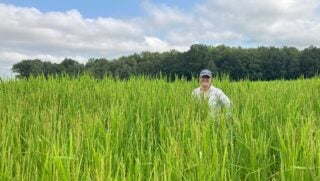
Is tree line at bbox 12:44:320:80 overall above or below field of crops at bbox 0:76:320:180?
above

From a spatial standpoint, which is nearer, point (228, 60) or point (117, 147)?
point (117, 147)

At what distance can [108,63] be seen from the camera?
144ft

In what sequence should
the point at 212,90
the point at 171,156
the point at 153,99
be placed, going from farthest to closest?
1. the point at 212,90
2. the point at 153,99
3. the point at 171,156

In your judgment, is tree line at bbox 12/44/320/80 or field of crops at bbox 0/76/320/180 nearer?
field of crops at bbox 0/76/320/180

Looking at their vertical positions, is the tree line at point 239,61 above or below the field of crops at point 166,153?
above

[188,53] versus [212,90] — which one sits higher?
[188,53]

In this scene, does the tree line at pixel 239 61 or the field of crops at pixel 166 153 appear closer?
the field of crops at pixel 166 153

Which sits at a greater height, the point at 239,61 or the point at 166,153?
the point at 239,61

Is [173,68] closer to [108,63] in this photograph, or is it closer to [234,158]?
[108,63]

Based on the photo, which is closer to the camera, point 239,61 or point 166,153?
point 166,153

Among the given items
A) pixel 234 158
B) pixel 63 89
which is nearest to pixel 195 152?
pixel 234 158

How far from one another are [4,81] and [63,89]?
1.94m

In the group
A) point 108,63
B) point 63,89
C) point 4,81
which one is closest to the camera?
point 63,89

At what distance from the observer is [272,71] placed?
55.4m
